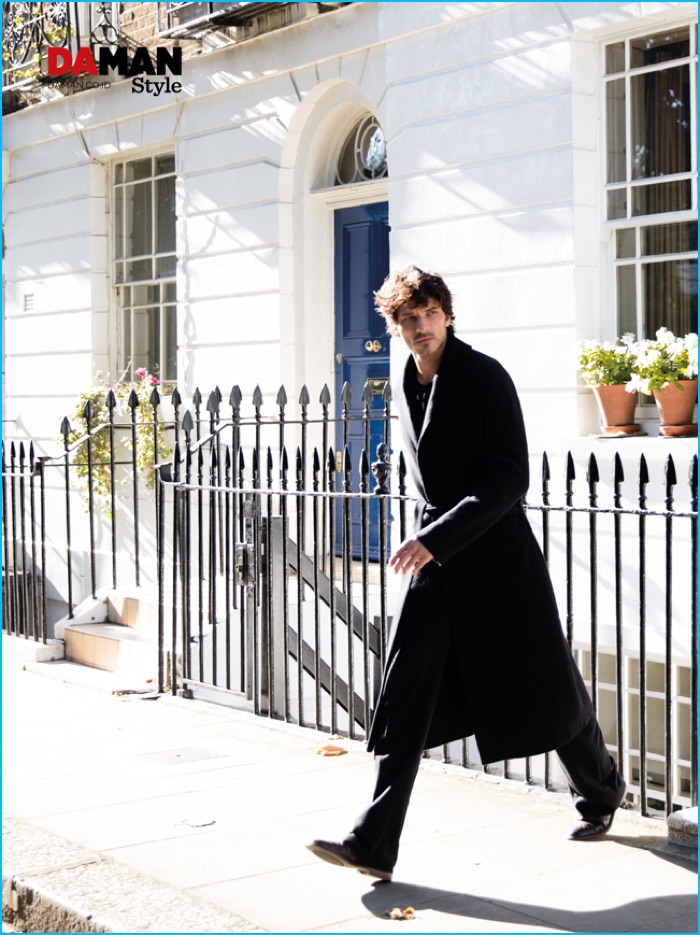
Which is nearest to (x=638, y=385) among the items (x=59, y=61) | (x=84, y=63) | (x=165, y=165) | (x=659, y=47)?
(x=659, y=47)

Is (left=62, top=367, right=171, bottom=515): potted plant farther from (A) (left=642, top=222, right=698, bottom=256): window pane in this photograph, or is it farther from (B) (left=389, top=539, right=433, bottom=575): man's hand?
(B) (left=389, top=539, right=433, bottom=575): man's hand

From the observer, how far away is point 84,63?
42.9 ft

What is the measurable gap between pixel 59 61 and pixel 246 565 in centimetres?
766

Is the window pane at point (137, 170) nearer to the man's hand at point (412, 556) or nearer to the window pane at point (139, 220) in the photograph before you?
the window pane at point (139, 220)

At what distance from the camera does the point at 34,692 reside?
8.38m

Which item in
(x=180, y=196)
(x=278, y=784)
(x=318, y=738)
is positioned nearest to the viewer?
(x=278, y=784)

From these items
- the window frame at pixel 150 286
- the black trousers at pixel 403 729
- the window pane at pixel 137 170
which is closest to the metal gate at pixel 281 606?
the black trousers at pixel 403 729

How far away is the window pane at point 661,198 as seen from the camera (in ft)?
27.1

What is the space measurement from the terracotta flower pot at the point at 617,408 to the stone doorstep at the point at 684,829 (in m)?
3.80

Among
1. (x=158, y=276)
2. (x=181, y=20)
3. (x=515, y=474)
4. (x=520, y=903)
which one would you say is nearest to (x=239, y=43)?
(x=181, y=20)

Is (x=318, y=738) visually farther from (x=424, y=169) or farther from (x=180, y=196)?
(x=180, y=196)

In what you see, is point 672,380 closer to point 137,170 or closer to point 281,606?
point 281,606

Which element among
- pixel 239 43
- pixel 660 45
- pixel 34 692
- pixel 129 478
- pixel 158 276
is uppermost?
pixel 239 43

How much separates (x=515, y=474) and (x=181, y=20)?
8661 mm
